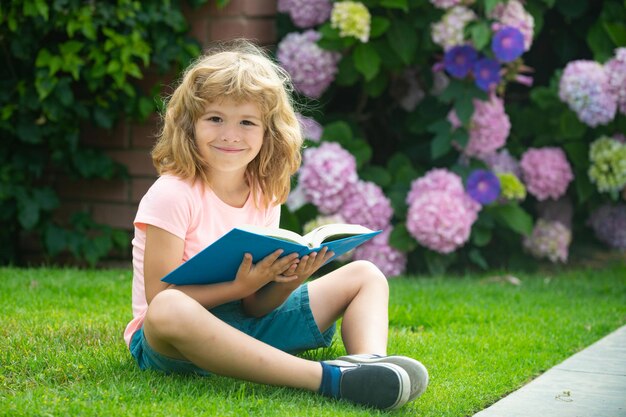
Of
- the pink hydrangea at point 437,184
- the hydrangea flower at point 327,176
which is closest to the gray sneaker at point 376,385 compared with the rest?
the hydrangea flower at point 327,176

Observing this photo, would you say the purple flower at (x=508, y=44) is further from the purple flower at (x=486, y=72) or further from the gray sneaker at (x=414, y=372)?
the gray sneaker at (x=414, y=372)

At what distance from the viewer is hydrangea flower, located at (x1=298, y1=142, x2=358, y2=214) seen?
4090 mm

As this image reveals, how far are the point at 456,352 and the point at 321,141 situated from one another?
1.78 meters

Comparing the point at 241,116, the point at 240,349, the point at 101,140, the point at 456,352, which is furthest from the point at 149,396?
the point at 101,140

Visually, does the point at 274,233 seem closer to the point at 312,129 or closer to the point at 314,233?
the point at 314,233

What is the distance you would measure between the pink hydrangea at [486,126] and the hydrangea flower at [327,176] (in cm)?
56

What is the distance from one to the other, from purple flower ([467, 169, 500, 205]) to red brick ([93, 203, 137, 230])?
160 centimetres

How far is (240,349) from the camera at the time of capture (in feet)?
6.99

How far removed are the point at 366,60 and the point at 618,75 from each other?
1136mm

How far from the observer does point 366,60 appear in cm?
425

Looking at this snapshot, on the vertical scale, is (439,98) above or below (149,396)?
above

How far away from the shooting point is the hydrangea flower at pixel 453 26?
4.17 m

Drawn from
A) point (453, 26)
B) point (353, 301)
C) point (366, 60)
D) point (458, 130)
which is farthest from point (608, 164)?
point (353, 301)

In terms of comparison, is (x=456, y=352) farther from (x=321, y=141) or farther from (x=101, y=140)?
(x=101, y=140)
